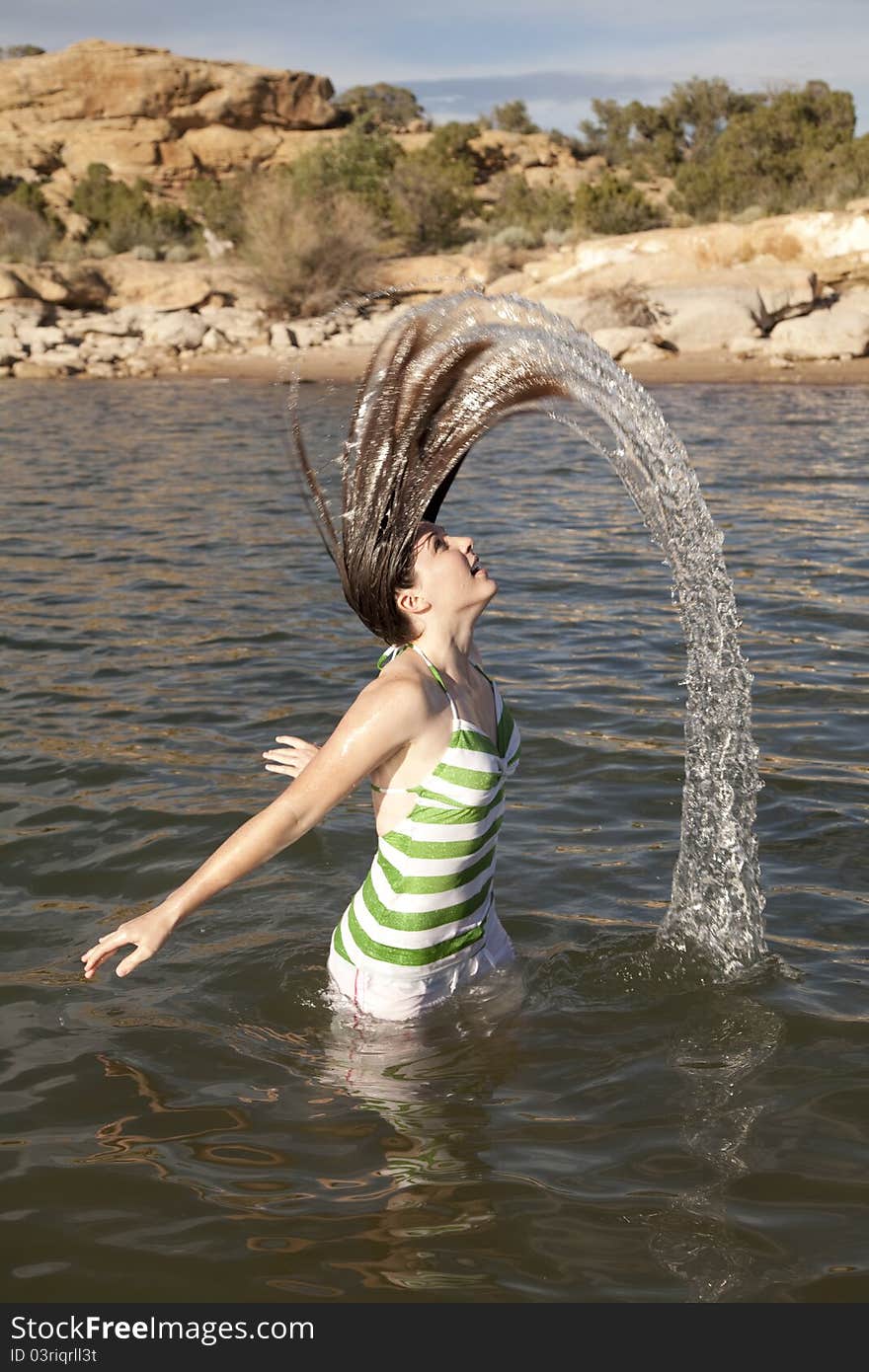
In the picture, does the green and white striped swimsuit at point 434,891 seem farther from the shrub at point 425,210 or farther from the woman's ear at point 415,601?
the shrub at point 425,210

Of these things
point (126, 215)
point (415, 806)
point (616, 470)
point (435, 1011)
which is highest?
point (126, 215)

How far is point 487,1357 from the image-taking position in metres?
2.78

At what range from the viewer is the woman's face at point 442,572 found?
3.51 meters

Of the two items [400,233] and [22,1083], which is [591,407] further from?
[400,233]

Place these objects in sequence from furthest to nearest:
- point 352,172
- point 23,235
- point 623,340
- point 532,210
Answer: point 532,210, point 352,172, point 23,235, point 623,340

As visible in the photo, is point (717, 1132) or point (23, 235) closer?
point (717, 1132)

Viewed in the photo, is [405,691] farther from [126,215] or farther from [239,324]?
[126,215]

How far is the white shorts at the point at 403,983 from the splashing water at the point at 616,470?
0.99m

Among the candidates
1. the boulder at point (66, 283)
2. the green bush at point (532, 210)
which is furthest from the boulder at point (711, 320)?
the boulder at point (66, 283)

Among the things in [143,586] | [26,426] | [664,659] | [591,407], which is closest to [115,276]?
[26,426]

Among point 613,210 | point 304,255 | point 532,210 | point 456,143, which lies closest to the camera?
point 304,255

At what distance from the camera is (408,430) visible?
A: 11.3 feet

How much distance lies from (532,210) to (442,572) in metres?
40.2

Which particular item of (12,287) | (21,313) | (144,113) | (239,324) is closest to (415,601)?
(239,324)
